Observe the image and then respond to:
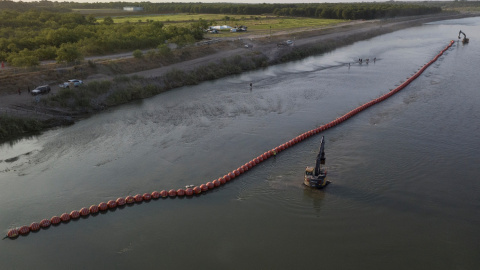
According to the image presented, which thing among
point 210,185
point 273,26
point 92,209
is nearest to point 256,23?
point 273,26

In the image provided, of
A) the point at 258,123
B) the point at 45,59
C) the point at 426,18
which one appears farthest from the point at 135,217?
the point at 426,18

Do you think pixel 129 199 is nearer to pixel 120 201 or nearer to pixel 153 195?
pixel 120 201

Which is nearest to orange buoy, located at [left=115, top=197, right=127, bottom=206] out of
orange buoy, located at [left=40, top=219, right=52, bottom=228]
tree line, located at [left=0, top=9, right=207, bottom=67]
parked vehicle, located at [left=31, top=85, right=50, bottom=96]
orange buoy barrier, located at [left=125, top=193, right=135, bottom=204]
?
orange buoy barrier, located at [left=125, top=193, right=135, bottom=204]

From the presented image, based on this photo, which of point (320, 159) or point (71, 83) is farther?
point (71, 83)

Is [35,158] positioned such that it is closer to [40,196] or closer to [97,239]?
[40,196]

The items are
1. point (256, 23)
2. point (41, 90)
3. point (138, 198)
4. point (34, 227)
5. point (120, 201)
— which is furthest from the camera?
point (256, 23)

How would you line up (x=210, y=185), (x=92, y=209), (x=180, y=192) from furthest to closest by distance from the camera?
1. (x=210, y=185)
2. (x=180, y=192)
3. (x=92, y=209)
